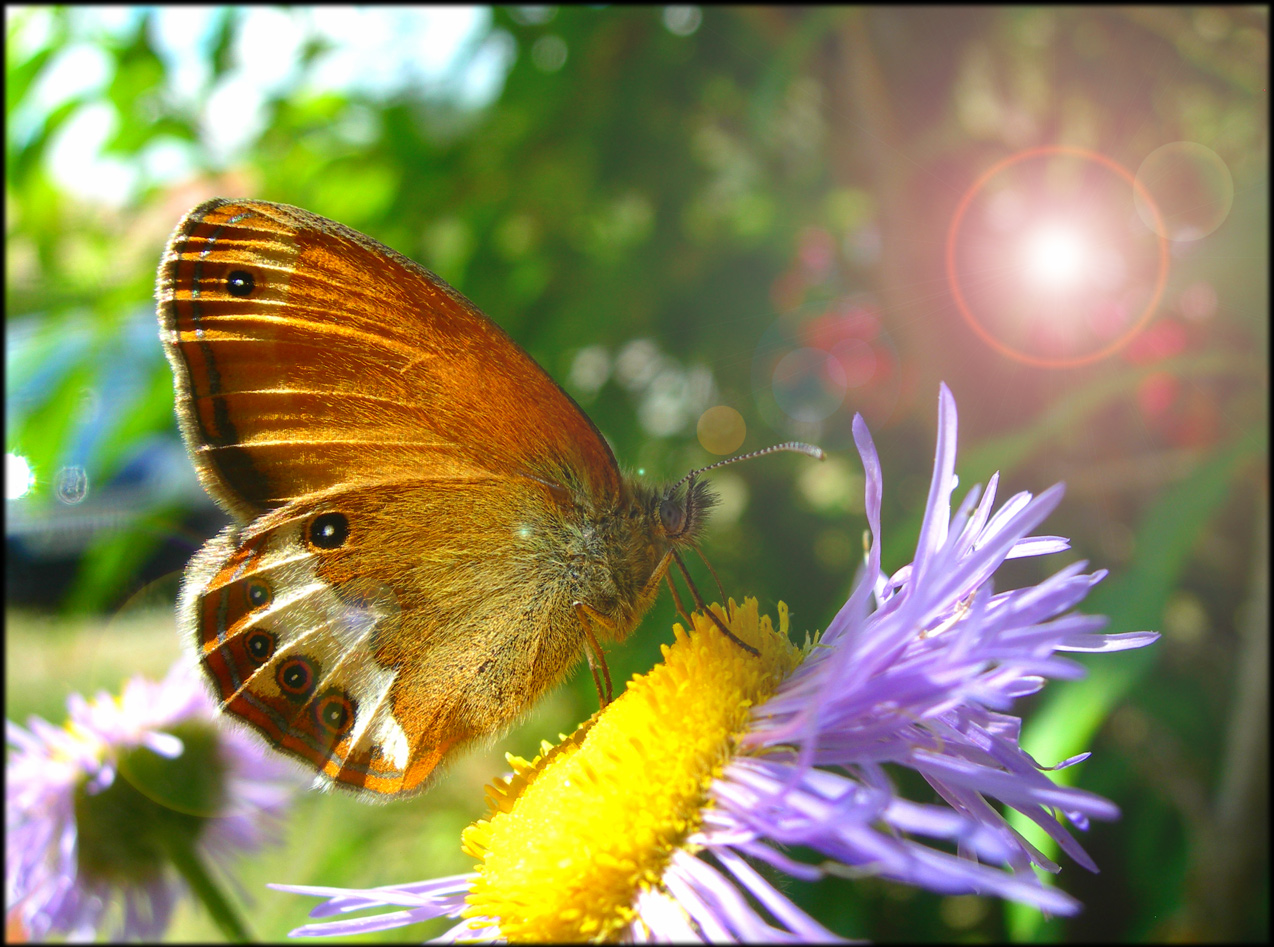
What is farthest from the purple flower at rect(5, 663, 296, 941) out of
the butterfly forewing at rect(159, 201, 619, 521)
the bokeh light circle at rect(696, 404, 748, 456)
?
the bokeh light circle at rect(696, 404, 748, 456)

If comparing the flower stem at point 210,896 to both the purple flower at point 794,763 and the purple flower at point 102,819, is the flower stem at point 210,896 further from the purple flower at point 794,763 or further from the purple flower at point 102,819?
the purple flower at point 794,763

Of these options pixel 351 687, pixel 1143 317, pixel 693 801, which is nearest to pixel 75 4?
pixel 351 687

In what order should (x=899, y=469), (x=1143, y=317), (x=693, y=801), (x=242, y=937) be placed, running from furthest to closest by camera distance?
(x=899, y=469) < (x=1143, y=317) < (x=242, y=937) < (x=693, y=801)

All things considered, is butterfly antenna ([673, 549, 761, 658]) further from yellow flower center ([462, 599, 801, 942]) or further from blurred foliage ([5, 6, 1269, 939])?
blurred foliage ([5, 6, 1269, 939])

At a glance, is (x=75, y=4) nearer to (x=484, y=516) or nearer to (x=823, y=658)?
(x=484, y=516)

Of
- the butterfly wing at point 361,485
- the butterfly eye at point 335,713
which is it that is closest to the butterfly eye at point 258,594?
the butterfly wing at point 361,485

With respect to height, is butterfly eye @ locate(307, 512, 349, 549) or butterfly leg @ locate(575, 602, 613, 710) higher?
butterfly eye @ locate(307, 512, 349, 549)
